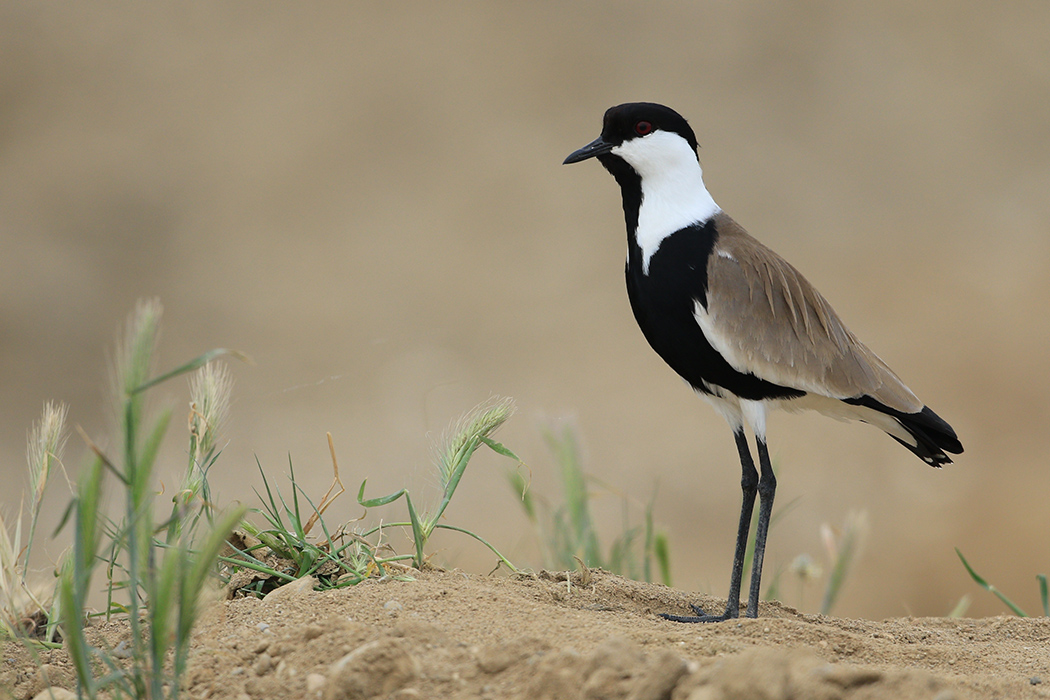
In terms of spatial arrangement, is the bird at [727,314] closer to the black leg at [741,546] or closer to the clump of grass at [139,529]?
the black leg at [741,546]

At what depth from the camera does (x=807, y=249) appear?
9.57 m

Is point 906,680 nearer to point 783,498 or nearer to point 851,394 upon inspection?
point 851,394

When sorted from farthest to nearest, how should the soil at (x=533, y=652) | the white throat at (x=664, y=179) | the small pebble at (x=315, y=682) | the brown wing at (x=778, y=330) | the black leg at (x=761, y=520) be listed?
the white throat at (x=664, y=179) < the brown wing at (x=778, y=330) < the black leg at (x=761, y=520) < the small pebble at (x=315, y=682) < the soil at (x=533, y=652)

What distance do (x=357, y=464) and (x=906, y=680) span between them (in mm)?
6130

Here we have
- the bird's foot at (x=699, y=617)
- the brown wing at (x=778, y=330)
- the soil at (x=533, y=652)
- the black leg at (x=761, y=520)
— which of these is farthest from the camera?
the brown wing at (x=778, y=330)

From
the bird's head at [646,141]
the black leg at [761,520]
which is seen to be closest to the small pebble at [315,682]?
the black leg at [761,520]

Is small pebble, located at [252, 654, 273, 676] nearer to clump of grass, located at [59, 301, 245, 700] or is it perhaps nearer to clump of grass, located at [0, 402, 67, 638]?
clump of grass, located at [59, 301, 245, 700]

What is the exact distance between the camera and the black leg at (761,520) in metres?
3.04

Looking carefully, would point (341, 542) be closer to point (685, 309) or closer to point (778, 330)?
point (685, 309)

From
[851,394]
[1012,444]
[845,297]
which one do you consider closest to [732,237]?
[851,394]

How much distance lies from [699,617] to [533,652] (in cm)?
110

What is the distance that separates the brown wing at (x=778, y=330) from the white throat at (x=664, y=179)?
13cm

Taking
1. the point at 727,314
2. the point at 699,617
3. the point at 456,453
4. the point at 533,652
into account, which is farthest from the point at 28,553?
the point at 727,314

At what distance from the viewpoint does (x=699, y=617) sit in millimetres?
2887
